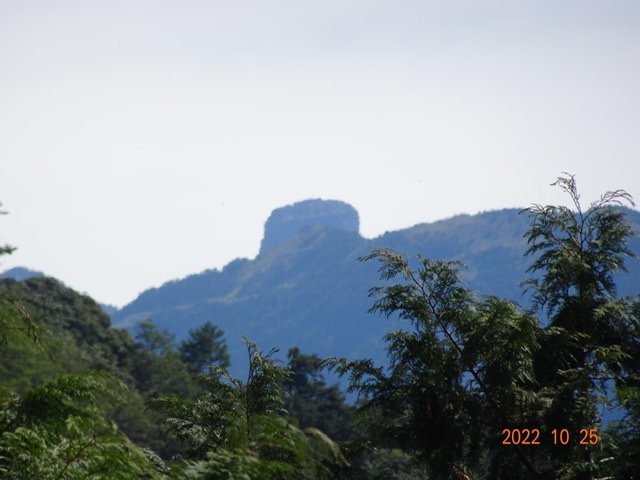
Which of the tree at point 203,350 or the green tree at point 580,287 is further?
the tree at point 203,350

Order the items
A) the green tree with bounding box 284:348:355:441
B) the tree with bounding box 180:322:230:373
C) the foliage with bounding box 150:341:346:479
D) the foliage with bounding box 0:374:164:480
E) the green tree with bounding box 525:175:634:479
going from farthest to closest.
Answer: the tree with bounding box 180:322:230:373 < the green tree with bounding box 284:348:355:441 < the green tree with bounding box 525:175:634:479 < the foliage with bounding box 150:341:346:479 < the foliage with bounding box 0:374:164:480

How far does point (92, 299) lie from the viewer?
2943 inches

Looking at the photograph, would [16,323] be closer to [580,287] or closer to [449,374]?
[449,374]

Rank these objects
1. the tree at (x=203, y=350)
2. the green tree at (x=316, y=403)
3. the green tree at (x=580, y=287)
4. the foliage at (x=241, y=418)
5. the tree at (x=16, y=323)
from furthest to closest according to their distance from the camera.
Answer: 1. the tree at (x=203, y=350)
2. the green tree at (x=316, y=403)
3. the green tree at (x=580, y=287)
4. the tree at (x=16, y=323)
5. the foliage at (x=241, y=418)

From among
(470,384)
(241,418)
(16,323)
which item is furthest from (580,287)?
(16,323)

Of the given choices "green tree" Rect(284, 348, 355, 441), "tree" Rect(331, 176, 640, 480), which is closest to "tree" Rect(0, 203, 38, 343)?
"tree" Rect(331, 176, 640, 480)

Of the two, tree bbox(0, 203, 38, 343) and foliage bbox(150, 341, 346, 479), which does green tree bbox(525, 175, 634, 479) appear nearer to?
foliage bbox(150, 341, 346, 479)

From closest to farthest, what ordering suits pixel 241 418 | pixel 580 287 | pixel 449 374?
pixel 241 418
pixel 449 374
pixel 580 287

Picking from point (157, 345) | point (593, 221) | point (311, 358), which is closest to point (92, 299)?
point (311, 358)

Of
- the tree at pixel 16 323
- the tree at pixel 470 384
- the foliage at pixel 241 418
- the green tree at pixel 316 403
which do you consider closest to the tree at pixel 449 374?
the tree at pixel 470 384

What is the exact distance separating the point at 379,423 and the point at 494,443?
1350 millimetres

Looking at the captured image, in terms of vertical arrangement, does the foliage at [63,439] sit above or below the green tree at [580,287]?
below

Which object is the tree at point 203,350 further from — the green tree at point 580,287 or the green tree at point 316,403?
the green tree at point 580,287

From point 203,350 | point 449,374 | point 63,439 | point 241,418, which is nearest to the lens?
point 63,439
